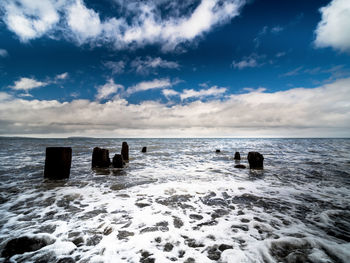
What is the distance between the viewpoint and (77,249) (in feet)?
8.87

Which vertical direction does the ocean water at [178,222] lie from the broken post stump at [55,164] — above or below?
below

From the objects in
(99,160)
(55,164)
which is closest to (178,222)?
(55,164)

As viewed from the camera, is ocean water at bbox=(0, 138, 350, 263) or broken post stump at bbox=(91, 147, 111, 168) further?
broken post stump at bbox=(91, 147, 111, 168)

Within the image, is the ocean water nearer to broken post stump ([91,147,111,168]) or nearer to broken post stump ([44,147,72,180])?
broken post stump ([44,147,72,180])

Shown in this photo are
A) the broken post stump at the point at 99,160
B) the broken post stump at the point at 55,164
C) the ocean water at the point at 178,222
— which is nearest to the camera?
the ocean water at the point at 178,222

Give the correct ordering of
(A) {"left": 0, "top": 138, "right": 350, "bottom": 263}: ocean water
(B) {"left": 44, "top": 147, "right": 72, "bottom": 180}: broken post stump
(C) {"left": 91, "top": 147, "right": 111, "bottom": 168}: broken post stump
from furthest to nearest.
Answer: (C) {"left": 91, "top": 147, "right": 111, "bottom": 168}: broken post stump < (B) {"left": 44, "top": 147, "right": 72, "bottom": 180}: broken post stump < (A) {"left": 0, "top": 138, "right": 350, "bottom": 263}: ocean water

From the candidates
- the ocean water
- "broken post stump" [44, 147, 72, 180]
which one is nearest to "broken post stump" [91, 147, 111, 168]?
"broken post stump" [44, 147, 72, 180]

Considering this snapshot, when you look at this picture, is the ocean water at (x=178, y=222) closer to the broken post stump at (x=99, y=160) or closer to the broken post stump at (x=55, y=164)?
the broken post stump at (x=55, y=164)

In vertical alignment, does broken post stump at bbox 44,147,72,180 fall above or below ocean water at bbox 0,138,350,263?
above

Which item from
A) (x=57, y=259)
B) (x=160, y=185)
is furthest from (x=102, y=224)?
(x=160, y=185)

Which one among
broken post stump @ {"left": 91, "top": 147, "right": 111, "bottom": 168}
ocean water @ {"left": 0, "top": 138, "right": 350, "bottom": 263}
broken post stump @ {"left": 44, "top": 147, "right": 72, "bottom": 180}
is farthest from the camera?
broken post stump @ {"left": 91, "top": 147, "right": 111, "bottom": 168}

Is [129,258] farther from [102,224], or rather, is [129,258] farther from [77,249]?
[102,224]

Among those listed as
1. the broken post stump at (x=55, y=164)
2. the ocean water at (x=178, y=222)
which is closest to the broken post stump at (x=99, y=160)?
the broken post stump at (x=55, y=164)

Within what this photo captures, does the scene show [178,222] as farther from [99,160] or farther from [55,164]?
[99,160]
